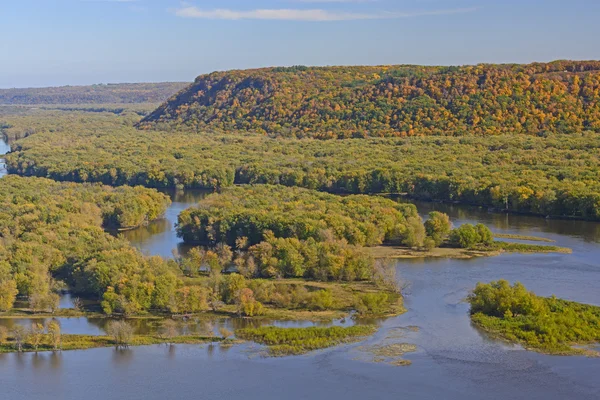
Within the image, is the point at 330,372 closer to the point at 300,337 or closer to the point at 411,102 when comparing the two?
the point at 300,337

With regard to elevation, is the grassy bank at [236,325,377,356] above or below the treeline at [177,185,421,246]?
below

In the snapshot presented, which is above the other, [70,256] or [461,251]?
[70,256]

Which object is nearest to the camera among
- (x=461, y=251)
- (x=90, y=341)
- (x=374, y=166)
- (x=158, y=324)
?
(x=90, y=341)

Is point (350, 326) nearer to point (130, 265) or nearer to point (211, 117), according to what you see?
point (130, 265)

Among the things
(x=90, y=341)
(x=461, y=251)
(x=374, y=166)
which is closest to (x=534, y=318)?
(x=461, y=251)

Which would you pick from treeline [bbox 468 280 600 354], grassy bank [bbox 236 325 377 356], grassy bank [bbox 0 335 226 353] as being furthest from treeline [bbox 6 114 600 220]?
grassy bank [bbox 0 335 226 353]

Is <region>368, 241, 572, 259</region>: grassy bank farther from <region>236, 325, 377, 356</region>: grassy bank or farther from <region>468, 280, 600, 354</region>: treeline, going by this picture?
<region>236, 325, 377, 356</region>: grassy bank
